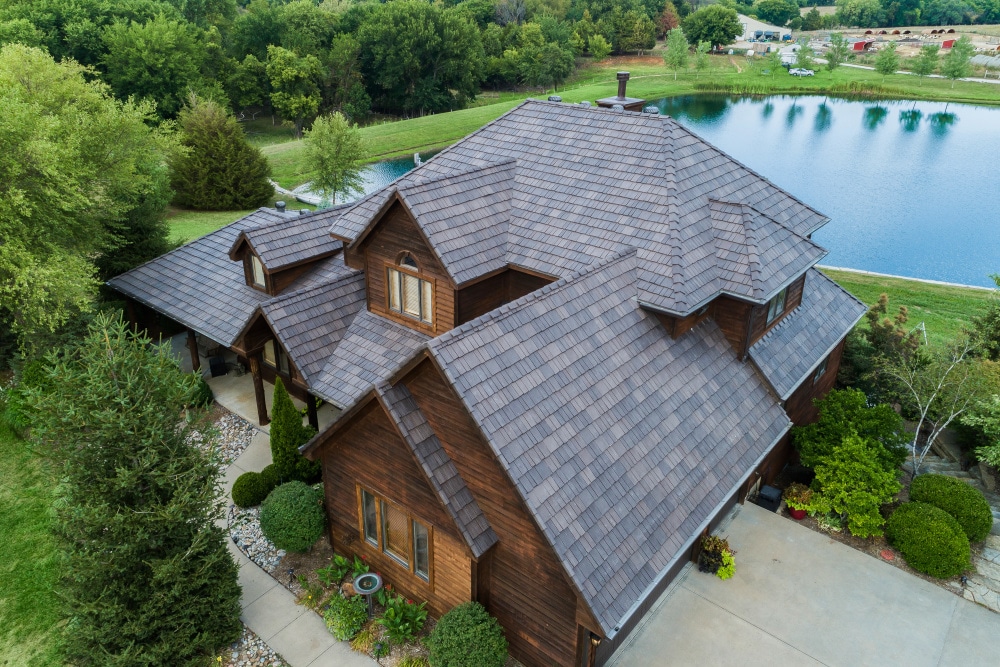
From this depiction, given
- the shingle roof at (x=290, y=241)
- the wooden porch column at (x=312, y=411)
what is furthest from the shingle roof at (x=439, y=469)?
the shingle roof at (x=290, y=241)

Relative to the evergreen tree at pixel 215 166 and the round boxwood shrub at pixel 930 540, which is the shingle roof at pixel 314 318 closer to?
the round boxwood shrub at pixel 930 540

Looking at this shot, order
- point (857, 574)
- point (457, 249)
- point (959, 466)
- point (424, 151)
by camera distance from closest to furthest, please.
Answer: point (857, 574) → point (457, 249) → point (959, 466) → point (424, 151)

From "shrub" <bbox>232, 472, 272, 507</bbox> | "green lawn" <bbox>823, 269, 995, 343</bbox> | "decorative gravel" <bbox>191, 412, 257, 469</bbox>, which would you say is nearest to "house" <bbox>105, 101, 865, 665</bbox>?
Result: "decorative gravel" <bbox>191, 412, 257, 469</bbox>

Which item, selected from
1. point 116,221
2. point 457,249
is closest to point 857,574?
point 457,249

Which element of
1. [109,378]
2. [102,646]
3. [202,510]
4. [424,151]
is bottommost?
[424,151]

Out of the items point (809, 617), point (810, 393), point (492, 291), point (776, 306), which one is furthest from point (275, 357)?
point (809, 617)

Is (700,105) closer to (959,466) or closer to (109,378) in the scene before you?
(959,466)

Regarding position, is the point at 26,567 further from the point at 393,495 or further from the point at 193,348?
the point at 393,495
